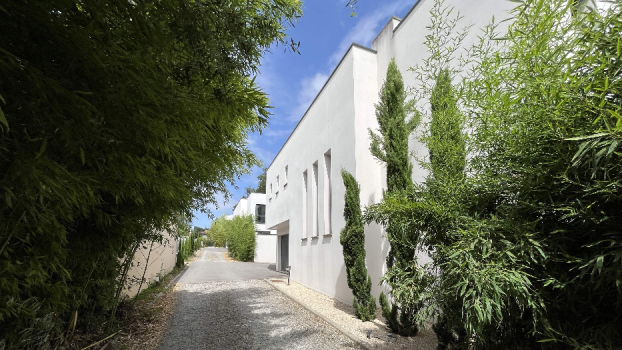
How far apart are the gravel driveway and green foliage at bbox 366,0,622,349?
305cm

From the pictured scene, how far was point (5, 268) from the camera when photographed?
1521 mm

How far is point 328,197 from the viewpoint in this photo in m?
8.36

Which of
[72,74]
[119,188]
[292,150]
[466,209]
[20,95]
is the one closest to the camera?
[20,95]

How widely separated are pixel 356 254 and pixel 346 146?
237 cm

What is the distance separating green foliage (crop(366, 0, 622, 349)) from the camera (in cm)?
132

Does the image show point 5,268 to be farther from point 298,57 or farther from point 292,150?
point 292,150

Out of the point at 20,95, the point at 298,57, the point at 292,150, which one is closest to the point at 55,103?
the point at 20,95

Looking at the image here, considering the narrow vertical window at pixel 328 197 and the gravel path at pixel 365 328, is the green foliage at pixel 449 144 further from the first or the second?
the narrow vertical window at pixel 328 197

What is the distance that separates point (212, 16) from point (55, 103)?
0.99 metres

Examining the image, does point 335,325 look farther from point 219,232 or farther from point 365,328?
point 219,232

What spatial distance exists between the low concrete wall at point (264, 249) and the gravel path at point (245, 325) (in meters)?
13.7

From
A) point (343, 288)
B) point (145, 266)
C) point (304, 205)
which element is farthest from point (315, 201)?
point (145, 266)

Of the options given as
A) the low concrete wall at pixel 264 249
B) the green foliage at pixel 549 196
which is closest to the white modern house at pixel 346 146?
the green foliage at pixel 549 196

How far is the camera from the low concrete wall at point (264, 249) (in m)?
21.7
